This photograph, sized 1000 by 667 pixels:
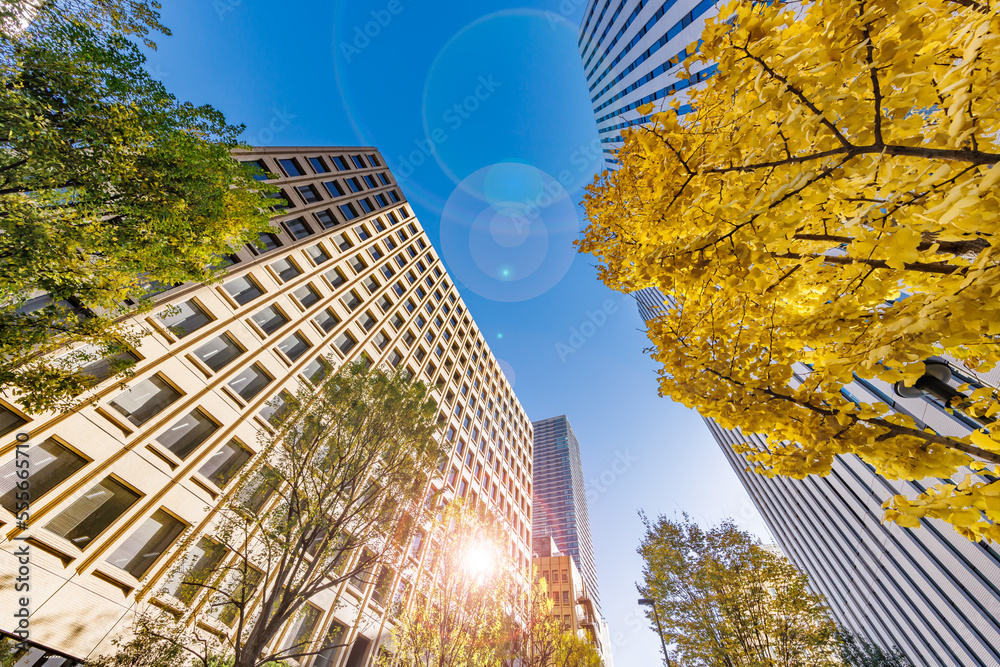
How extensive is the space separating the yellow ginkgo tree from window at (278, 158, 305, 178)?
22.0m

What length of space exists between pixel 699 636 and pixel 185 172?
18.7 m

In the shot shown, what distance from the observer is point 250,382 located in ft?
43.8

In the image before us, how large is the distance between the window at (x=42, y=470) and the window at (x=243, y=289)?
6874mm

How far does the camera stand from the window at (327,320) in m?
17.2

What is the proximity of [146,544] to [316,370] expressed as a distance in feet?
26.3

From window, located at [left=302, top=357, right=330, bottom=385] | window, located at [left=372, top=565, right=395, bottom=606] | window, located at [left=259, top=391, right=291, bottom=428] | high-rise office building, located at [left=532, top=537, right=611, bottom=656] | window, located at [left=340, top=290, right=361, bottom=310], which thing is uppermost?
window, located at [left=340, top=290, right=361, bottom=310]

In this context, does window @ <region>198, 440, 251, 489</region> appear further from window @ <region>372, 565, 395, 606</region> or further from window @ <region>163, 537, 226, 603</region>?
window @ <region>372, 565, 395, 606</region>

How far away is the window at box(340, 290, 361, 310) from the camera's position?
19242 mm

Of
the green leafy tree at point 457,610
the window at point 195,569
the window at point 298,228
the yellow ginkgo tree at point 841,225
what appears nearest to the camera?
the yellow ginkgo tree at point 841,225

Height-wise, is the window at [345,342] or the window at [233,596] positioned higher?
the window at [345,342]

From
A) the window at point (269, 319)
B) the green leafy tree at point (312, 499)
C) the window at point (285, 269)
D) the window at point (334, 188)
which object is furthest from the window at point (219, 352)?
the window at point (334, 188)

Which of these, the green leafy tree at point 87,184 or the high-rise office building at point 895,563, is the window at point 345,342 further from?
the high-rise office building at point 895,563

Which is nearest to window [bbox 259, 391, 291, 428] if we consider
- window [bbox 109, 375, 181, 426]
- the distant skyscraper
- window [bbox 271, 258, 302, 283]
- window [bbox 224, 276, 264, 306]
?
window [bbox 109, 375, 181, 426]

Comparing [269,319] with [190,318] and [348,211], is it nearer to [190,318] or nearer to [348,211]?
[190,318]
